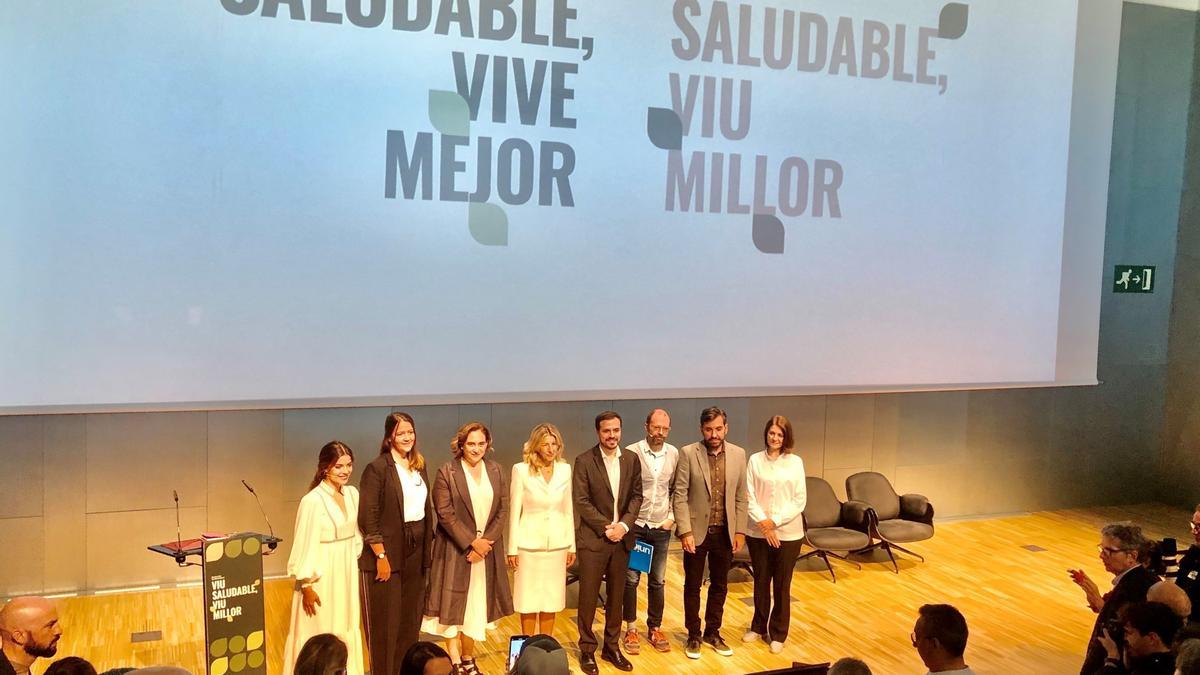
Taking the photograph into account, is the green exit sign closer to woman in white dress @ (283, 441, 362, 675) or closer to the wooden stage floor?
the wooden stage floor

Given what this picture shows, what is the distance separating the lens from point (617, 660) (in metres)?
5.98

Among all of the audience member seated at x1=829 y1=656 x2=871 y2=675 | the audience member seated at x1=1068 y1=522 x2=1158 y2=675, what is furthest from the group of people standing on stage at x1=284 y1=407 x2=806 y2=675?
the audience member seated at x1=829 y1=656 x2=871 y2=675

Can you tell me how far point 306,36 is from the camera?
243 inches

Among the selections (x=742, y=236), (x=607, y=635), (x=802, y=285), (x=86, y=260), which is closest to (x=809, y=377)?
(x=802, y=285)

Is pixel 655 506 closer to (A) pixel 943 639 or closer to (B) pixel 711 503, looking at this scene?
(B) pixel 711 503

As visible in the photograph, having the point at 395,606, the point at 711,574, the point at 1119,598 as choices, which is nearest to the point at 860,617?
the point at 711,574

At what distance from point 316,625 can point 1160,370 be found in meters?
8.75

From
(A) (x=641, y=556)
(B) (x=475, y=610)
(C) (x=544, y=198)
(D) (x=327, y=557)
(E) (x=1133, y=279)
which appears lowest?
(B) (x=475, y=610)

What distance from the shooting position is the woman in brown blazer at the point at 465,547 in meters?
5.63

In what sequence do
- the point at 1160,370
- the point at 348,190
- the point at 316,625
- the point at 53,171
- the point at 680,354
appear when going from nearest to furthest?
the point at 316,625, the point at 53,171, the point at 348,190, the point at 680,354, the point at 1160,370

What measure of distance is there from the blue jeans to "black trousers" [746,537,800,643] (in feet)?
1.69

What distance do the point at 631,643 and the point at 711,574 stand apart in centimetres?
62

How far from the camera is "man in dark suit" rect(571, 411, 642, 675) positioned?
19.2 feet

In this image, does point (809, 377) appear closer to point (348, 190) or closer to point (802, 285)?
point (802, 285)
